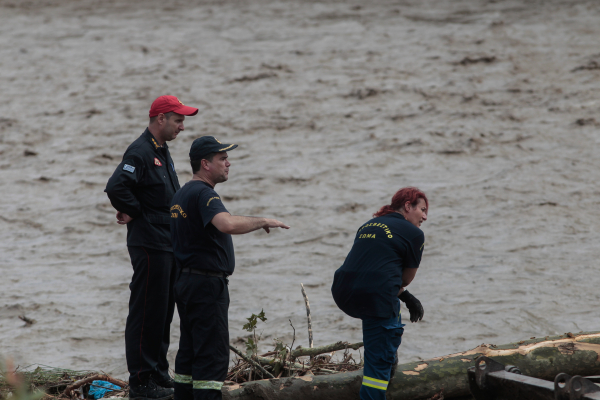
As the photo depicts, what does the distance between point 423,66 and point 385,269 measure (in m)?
11.4

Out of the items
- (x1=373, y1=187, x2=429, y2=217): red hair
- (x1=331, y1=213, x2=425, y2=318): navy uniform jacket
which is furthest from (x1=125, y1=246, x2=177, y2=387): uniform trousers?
(x1=373, y1=187, x2=429, y2=217): red hair

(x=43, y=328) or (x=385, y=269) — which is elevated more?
(x=385, y=269)

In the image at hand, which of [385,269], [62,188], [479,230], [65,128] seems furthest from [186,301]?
[65,128]

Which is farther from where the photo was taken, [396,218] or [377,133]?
[377,133]

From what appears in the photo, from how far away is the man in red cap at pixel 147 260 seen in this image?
4609 mm

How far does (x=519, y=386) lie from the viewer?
3.64 metres

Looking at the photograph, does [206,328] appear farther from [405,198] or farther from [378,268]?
[405,198]

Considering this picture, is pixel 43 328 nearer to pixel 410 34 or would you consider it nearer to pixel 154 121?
pixel 154 121

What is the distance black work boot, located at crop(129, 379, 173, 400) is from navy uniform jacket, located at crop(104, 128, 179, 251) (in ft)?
3.19

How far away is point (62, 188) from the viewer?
40.6ft

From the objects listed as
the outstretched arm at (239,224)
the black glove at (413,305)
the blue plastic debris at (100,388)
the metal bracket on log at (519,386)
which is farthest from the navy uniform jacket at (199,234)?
the metal bracket on log at (519,386)

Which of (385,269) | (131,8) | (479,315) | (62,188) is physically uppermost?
(131,8)

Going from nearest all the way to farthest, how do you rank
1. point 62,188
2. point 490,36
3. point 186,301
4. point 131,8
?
point 186,301, point 62,188, point 490,36, point 131,8

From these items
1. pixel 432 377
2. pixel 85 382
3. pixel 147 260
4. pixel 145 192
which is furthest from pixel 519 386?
pixel 85 382
